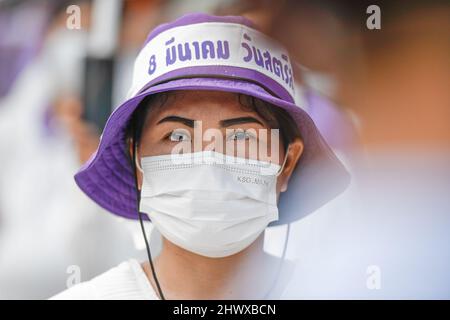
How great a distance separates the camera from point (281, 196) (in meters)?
1.99

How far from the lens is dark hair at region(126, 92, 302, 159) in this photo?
6.08 feet

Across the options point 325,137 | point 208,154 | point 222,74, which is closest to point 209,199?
point 208,154

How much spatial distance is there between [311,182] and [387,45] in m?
0.49

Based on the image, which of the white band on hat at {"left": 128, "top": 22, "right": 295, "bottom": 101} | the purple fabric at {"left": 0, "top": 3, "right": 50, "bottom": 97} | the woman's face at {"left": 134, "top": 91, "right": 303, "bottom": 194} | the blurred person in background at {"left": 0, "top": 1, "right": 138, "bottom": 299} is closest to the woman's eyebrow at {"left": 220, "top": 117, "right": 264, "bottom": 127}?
the woman's face at {"left": 134, "top": 91, "right": 303, "bottom": 194}

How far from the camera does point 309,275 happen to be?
2080 millimetres

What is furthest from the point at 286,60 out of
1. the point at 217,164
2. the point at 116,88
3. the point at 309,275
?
the point at 309,275

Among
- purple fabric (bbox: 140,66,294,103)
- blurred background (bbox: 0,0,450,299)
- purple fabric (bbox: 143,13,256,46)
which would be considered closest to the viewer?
purple fabric (bbox: 140,66,294,103)

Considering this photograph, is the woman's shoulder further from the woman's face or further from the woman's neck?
the woman's face

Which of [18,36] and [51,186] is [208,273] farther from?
[18,36]

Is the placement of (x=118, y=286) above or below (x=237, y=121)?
below

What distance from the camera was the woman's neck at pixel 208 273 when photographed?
1939 millimetres

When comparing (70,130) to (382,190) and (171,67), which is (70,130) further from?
(382,190)

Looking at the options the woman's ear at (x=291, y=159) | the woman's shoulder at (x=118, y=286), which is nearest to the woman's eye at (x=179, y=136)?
the woman's ear at (x=291, y=159)

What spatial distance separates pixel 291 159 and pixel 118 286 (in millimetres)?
626
